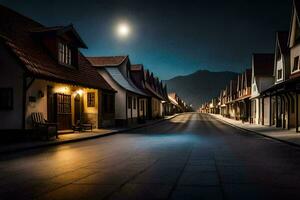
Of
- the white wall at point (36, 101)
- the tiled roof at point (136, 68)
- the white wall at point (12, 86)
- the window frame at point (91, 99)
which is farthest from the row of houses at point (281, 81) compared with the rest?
the tiled roof at point (136, 68)

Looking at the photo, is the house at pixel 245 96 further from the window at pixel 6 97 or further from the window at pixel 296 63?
the window at pixel 6 97

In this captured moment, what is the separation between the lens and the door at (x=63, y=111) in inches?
901

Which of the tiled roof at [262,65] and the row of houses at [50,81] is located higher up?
the tiled roof at [262,65]

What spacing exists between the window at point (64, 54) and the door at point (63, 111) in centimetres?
245

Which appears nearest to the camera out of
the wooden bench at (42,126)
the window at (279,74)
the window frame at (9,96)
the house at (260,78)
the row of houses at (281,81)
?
the window frame at (9,96)

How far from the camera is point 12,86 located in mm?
18094

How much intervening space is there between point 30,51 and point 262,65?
31839mm

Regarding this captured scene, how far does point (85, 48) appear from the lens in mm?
29188

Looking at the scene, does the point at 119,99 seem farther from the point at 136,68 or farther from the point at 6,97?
the point at 6,97

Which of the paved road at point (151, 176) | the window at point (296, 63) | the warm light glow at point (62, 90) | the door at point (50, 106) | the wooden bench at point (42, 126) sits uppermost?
the window at point (296, 63)

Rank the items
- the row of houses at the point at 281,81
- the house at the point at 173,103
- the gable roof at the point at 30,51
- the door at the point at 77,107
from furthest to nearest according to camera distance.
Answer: the house at the point at 173,103 → the row of houses at the point at 281,81 → the door at the point at 77,107 → the gable roof at the point at 30,51

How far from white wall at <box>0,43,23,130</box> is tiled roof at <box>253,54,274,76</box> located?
3263 centimetres

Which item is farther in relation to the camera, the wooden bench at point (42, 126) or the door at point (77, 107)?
the door at point (77, 107)

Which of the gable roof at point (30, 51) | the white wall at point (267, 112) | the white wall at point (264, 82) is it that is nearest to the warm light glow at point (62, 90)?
the gable roof at point (30, 51)
